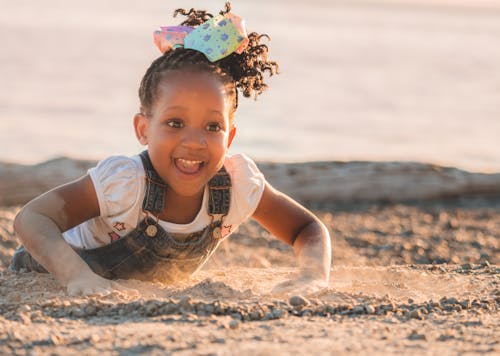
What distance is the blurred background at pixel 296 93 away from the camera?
A: 32.4 feet

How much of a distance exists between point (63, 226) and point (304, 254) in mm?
1059

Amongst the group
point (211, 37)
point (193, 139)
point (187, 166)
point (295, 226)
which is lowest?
point (295, 226)

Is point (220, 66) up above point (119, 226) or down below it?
above

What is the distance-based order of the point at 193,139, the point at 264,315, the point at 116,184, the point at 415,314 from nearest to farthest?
1. the point at 264,315
2. the point at 415,314
3. the point at 193,139
4. the point at 116,184

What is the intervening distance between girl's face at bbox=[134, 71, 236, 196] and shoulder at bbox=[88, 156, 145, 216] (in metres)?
0.11

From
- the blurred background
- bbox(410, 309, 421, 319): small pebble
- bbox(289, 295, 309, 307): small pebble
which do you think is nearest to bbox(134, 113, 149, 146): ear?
bbox(289, 295, 309, 307): small pebble

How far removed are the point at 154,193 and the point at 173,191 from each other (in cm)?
9

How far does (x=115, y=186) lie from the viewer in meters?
4.08

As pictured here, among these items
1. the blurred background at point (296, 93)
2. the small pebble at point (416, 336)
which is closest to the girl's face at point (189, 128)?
the small pebble at point (416, 336)

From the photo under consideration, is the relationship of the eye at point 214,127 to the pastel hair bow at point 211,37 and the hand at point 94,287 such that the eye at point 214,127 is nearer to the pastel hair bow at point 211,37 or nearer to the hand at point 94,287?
the pastel hair bow at point 211,37

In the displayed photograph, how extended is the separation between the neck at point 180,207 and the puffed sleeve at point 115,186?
0.50ft

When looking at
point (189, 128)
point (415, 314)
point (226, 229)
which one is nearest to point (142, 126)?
point (189, 128)

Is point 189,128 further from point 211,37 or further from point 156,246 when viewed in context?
point 156,246

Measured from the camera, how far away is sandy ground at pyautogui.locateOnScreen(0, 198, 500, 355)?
3041 mm
